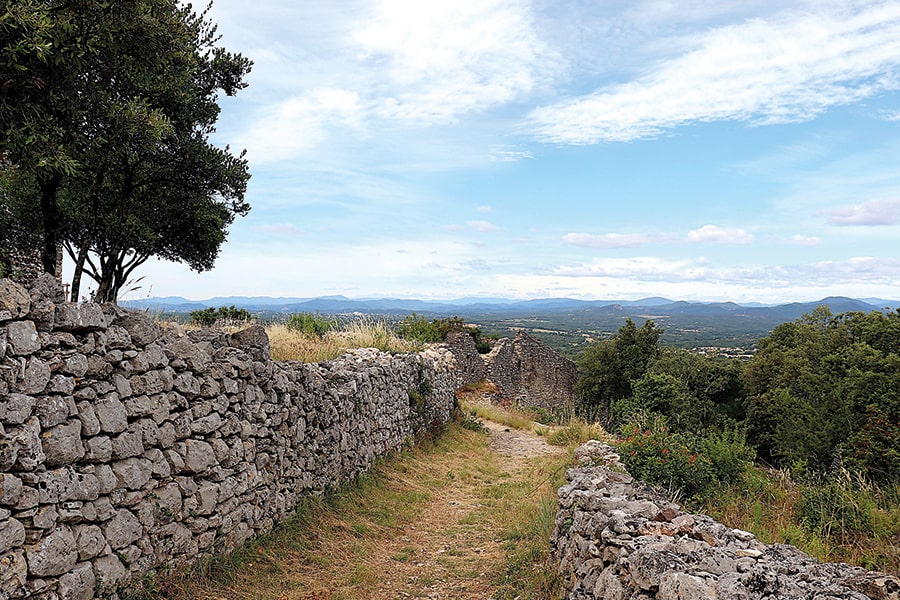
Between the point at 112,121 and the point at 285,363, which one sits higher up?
the point at 112,121

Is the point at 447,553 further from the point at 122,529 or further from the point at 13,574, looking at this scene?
the point at 13,574

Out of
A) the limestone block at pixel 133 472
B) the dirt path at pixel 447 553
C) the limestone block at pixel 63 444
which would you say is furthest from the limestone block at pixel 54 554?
the dirt path at pixel 447 553

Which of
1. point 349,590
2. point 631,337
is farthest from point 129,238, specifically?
point 631,337

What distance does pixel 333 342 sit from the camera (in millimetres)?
13055

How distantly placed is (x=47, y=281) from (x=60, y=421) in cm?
124

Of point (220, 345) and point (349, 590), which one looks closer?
point (349, 590)

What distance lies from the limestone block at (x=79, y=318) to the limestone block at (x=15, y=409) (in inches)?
25.8

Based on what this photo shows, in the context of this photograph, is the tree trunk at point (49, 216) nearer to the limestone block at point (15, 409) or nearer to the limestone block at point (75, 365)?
the limestone block at point (75, 365)

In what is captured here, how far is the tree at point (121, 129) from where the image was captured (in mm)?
7672

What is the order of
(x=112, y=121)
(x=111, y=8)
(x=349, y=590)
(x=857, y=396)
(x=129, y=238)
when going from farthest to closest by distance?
(x=857, y=396), (x=129, y=238), (x=112, y=121), (x=111, y=8), (x=349, y=590)

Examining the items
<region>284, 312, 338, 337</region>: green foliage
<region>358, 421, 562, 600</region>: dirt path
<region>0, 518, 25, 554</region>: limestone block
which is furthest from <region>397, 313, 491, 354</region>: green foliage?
<region>0, 518, 25, 554</region>: limestone block

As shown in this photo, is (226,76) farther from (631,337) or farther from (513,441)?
(631,337)

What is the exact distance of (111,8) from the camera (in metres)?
8.41

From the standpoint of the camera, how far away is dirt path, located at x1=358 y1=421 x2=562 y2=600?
6648mm
